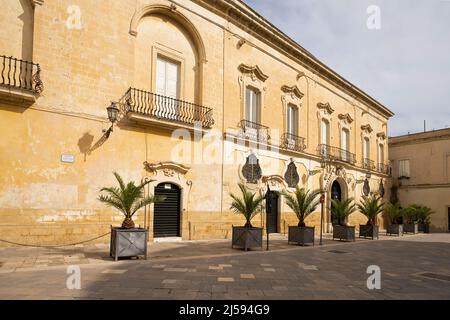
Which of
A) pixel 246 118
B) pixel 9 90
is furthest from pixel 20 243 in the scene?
pixel 246 118

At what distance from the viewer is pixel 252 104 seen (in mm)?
18500

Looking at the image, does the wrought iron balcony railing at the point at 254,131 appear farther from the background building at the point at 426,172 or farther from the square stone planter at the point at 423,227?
the background building at the point at 426,172

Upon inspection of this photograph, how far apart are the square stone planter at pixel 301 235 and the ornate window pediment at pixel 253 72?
7449mm

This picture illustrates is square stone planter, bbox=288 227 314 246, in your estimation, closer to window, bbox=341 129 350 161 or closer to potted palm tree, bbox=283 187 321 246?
potted palm tree, bbox=283 187 321 246

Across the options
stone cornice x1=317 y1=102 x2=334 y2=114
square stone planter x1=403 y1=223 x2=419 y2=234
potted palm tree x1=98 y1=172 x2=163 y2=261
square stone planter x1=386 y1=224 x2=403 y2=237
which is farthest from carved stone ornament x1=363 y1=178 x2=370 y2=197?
→ potted palm tree x1=98 y1=172 x2=163 y2=261

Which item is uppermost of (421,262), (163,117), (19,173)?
(163,117)

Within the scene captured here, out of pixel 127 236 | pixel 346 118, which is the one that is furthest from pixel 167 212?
pixel 346 118

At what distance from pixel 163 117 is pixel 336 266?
768cm

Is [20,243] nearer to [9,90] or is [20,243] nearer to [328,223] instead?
[9,90]

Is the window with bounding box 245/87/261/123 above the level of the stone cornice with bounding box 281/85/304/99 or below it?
below

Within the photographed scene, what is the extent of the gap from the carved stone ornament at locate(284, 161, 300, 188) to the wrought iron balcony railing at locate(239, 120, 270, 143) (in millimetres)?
2324

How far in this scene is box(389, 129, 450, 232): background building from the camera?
100 feet
